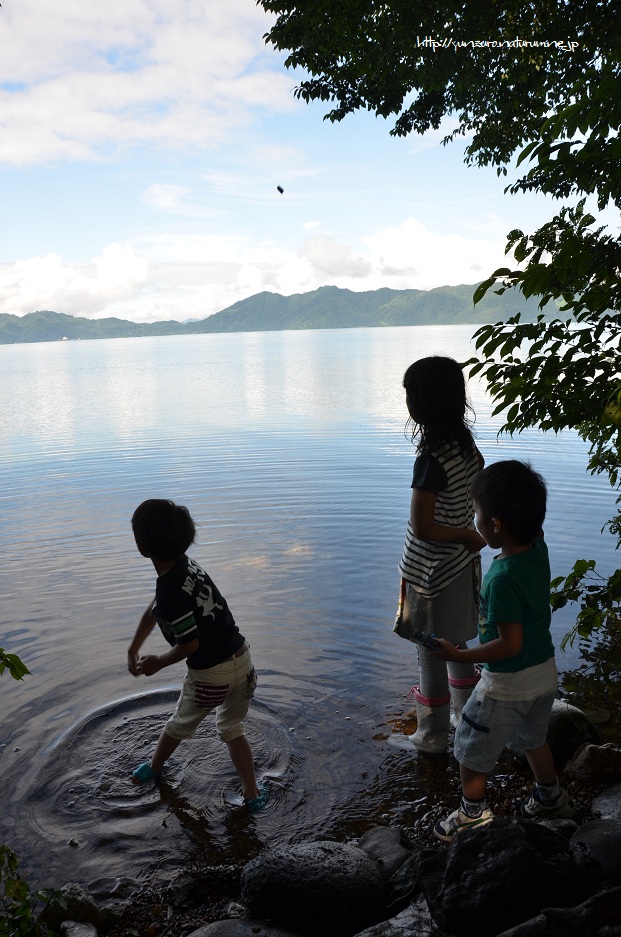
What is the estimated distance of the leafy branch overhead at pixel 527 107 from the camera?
2768mm

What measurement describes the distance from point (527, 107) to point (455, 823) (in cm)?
1085

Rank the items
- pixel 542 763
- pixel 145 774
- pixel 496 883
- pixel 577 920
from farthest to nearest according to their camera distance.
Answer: pixel 145 774 < pixel 542 763 < pixel 496 883 < pixel 577 920

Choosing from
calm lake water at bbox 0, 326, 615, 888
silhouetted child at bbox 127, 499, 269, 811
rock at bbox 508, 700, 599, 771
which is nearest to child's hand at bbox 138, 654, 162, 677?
silhouetted child at bbox 127, 499, 269, 811

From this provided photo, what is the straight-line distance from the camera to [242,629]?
6.90 m

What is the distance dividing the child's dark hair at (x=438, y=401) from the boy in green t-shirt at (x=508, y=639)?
0.60 m

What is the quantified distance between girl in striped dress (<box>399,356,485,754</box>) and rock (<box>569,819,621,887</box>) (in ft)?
4.01

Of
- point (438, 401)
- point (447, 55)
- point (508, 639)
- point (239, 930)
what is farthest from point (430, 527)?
point (447, 55)

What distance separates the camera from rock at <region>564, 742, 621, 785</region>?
153 inches

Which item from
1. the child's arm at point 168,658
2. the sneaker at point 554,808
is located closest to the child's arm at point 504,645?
the sneaker at point 554,808

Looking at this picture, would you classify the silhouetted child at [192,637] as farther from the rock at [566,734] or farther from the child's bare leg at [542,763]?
the rock at [566,734]

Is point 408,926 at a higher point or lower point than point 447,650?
lower

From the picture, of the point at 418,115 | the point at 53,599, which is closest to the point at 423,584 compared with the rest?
the point at 53,599

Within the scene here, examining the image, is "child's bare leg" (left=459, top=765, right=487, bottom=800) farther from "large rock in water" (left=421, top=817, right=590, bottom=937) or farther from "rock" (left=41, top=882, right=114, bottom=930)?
"rock" (left=41, top=882, right=114, bottom=930)

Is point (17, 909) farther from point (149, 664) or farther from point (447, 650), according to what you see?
point (447, 650)
